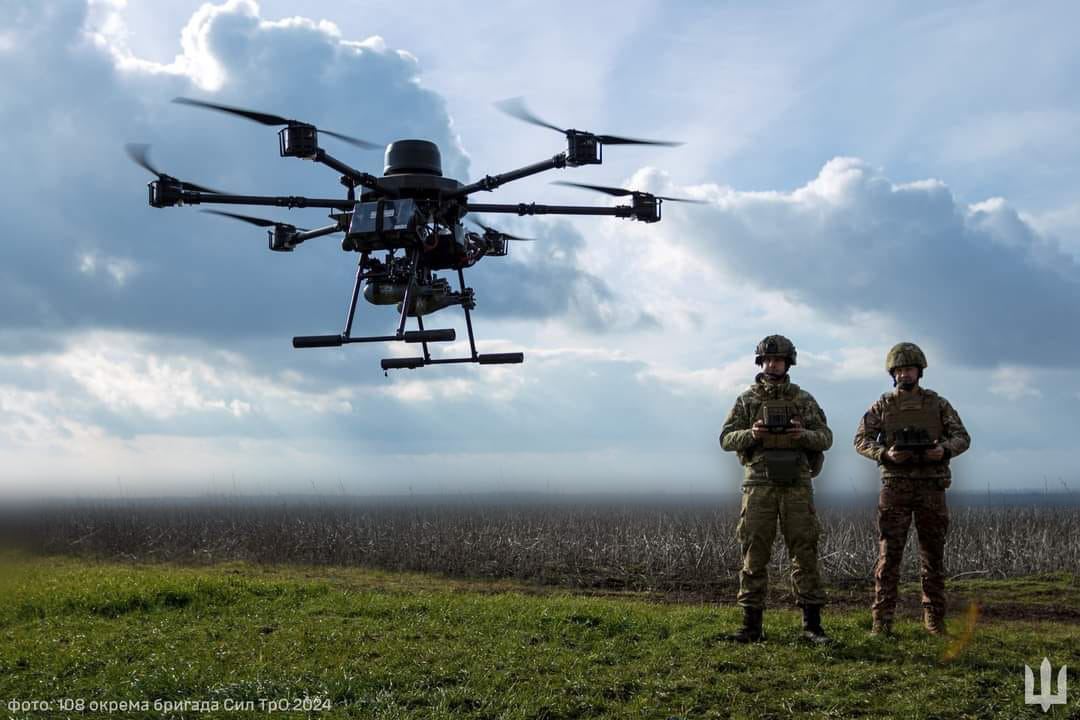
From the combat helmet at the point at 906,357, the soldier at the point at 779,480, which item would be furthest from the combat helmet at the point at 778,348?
the combat helmet at the point at 906,357

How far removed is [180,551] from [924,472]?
20201 millimetres

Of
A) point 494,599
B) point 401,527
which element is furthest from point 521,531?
point 494,599

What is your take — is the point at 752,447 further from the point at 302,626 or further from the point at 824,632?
the point at 302,626

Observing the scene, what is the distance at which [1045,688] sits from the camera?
22.8 feet

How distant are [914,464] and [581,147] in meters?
4.55

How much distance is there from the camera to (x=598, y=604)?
10727 millimetres

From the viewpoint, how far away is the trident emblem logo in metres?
6.69

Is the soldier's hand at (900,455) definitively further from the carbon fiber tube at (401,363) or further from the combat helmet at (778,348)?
the carbon fiber tube at (401,363)

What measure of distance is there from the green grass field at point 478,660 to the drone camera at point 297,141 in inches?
183

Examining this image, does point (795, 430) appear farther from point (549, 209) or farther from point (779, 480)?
point (549, 209)

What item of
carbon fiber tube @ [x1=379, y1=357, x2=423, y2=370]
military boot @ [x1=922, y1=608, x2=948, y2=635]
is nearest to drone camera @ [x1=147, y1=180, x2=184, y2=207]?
carbon fiber tube @ [x1=379, y1=357, x2=423, y2=370]

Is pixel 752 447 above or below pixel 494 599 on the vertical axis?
above

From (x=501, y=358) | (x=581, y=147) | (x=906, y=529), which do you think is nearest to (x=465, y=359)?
(x=501, y=358)

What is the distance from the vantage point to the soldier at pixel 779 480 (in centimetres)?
821
